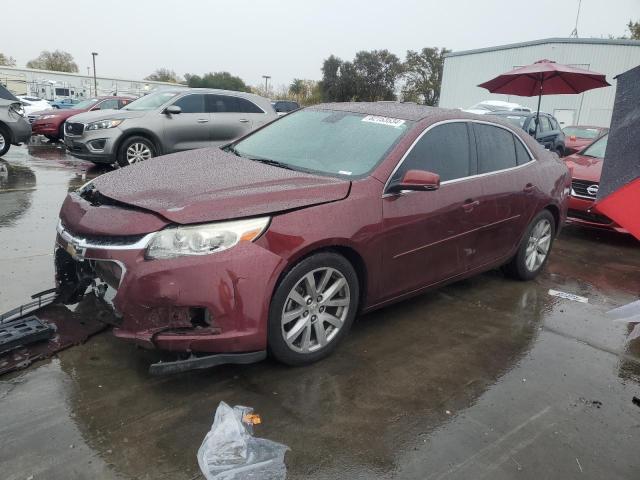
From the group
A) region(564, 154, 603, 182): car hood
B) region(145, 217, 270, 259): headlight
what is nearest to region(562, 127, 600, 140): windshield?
region(564, 154, 603, 182): car hood

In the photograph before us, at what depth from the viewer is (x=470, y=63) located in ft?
127

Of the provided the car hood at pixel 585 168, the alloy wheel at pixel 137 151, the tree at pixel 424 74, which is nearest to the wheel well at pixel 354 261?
the car hood at pixel 585 168

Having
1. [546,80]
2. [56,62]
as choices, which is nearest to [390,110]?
[546,80]

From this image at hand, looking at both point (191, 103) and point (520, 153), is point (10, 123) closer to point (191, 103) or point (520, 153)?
point (191, 103)

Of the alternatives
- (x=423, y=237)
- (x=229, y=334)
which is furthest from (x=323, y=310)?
(x=423, y=237)

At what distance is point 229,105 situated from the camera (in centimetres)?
1057

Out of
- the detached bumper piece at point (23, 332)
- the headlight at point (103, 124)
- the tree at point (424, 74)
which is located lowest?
the detached bumper piece at point (23, 332)

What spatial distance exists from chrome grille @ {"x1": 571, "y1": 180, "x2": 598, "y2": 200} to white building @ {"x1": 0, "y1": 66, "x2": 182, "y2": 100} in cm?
4905

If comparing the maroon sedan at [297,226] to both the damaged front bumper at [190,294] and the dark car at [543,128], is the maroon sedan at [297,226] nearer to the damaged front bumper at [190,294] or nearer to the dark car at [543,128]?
the damaged front bumper at [190,294]

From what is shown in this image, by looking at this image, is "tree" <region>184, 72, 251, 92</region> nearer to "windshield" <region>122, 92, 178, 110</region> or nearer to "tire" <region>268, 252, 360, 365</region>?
"windshield" <region>122, 92, 178, 110</region>

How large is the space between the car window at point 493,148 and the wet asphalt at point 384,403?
1211mm

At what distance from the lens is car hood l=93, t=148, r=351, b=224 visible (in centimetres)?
284

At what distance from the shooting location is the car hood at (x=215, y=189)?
2836mm

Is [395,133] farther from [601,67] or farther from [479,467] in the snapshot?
[601,67]
